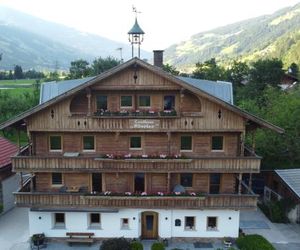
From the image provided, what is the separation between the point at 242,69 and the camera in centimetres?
6762

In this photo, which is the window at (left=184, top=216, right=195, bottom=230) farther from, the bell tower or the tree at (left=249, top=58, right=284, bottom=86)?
the tree at (left=249, top=58, right=284, bottom=86)

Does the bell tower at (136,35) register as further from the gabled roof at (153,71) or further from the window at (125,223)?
the window at (125,223)

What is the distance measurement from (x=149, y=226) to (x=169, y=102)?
9.12 meters

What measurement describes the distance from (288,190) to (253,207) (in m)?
5.85

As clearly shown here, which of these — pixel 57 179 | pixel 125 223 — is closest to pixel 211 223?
pixel 125 223

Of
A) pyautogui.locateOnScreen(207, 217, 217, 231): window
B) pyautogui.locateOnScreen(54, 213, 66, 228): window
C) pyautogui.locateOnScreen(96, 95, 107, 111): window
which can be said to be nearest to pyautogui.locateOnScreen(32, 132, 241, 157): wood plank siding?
pyautogui.locateOnScreen(96, 95, 107, 111): window

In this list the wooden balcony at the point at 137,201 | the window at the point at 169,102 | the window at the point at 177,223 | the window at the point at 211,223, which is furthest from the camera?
the window at the point at 211,223

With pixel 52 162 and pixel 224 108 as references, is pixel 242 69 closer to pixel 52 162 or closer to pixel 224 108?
pixel 224 108

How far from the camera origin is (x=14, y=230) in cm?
2834

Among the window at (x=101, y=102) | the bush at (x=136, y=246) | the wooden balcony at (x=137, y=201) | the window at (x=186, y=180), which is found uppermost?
the window at (x=101, y=102)

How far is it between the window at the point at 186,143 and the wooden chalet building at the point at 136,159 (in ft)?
0.23

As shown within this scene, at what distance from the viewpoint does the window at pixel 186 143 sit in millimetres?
27016

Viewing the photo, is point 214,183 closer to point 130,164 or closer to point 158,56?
point 130,164

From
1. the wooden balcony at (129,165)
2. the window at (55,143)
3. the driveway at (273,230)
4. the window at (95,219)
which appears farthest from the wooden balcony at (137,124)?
the driveway at (273,230)
